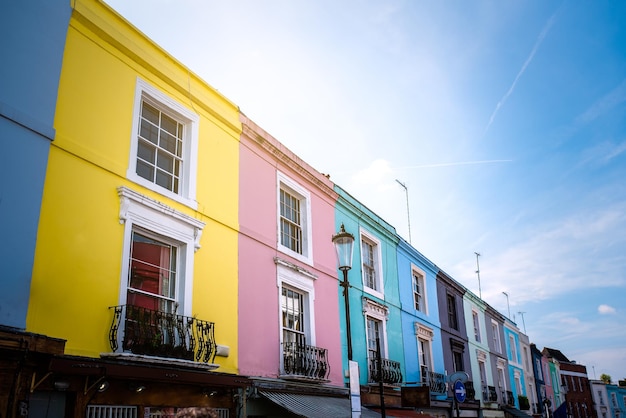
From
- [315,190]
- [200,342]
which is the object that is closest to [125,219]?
[200,342]

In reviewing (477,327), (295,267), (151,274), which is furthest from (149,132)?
(477,327)

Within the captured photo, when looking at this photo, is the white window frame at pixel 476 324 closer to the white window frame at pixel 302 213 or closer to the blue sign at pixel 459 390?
the blue sign at pixel 459 390

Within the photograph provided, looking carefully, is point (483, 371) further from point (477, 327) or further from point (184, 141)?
point (184, 141)

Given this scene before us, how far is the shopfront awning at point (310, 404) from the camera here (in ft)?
35.3

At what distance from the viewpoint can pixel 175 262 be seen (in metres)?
10.1

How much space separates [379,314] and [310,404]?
18.6 ft

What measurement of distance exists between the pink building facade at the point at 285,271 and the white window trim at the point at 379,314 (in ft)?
4.67

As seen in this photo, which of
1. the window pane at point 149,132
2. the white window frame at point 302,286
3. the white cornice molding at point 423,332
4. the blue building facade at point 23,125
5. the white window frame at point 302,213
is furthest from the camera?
the white cornice molding at point 423,332

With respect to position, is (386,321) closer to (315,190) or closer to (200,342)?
(315,190)

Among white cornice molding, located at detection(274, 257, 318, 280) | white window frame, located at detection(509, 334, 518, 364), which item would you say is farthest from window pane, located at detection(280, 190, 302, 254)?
white window frame, located at detection(509, 334, 518, 364)

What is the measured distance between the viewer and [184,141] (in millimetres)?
11023

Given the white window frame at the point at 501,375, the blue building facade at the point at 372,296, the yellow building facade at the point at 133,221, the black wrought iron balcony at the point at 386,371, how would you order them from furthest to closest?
the white window frame at the point at 501,375 < the black wrought iron balcony at the point at 386,371 < the blue building facade at the point at 372,296 < the yellow building facade at the point at 133,221

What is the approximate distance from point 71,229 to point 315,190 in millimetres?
7982

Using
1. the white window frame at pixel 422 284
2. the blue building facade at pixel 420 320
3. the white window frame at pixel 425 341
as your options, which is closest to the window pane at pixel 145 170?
the blue building facade at pixel 420 320
